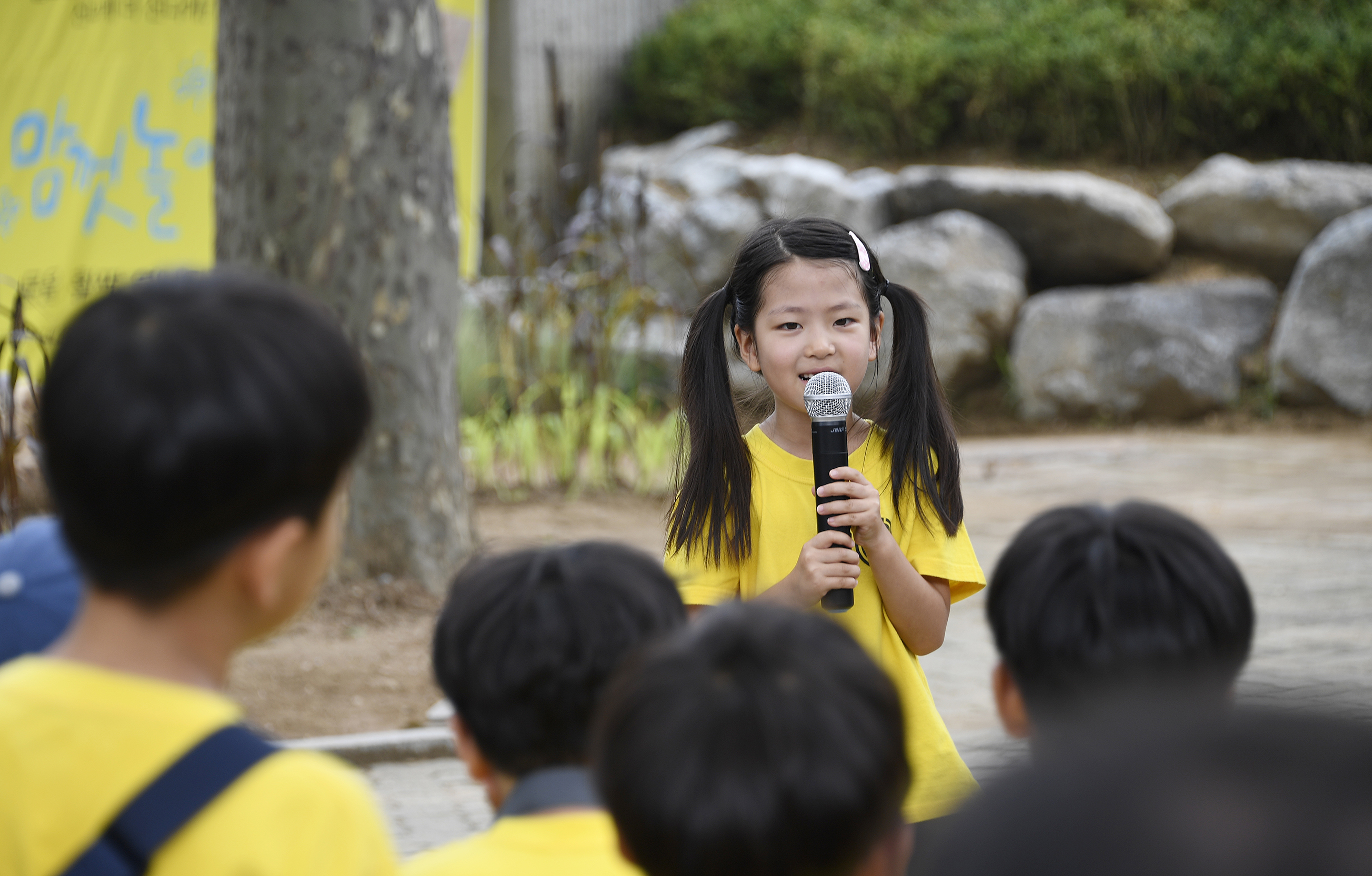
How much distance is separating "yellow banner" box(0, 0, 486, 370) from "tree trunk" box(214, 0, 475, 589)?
137 inches

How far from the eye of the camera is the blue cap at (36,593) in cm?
162

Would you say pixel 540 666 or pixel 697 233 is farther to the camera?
pixel 697 233

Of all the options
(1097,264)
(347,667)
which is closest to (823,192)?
(1097,264)

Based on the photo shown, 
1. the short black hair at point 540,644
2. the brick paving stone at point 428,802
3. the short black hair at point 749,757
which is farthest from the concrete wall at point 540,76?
the short black hair at point 749,757

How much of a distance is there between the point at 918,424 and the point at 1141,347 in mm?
9817

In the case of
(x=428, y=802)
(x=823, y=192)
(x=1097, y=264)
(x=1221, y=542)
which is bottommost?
(x=1221, y=542)

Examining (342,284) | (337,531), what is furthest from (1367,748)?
(342,284)

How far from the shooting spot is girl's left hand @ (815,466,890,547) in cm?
198

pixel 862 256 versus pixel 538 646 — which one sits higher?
pixel 862 256

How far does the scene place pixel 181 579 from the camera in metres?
1.15

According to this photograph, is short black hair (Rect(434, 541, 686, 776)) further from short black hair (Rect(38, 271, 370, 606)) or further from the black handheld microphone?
the black handheld microphone

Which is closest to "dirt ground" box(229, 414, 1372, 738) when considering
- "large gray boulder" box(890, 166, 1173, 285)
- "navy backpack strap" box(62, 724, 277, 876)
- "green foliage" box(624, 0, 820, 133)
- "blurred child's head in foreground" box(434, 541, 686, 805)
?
"large gray boulder" box(890, 166, 1173, 285)

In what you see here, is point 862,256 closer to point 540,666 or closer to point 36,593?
point 540,666

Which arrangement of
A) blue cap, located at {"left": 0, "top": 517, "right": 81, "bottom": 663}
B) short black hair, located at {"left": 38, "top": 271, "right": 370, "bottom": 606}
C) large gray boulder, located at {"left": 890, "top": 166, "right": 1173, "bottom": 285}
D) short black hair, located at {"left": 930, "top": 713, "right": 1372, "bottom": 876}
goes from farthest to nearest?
1. large gray boulder, located at {"left": 890, "top": 166, "right": 1173, "bottom": 285}
2. blue cap, located at {"left": 0, "top": 517, "right": 81, "bottom": 663}
3. short black hair, located at {"left": 38, "top": 271, "right": 370, "bottom": 606}
4. short black hair, located at {"left": 930, "top": 713, "right": 1372, "bottom": 876}
